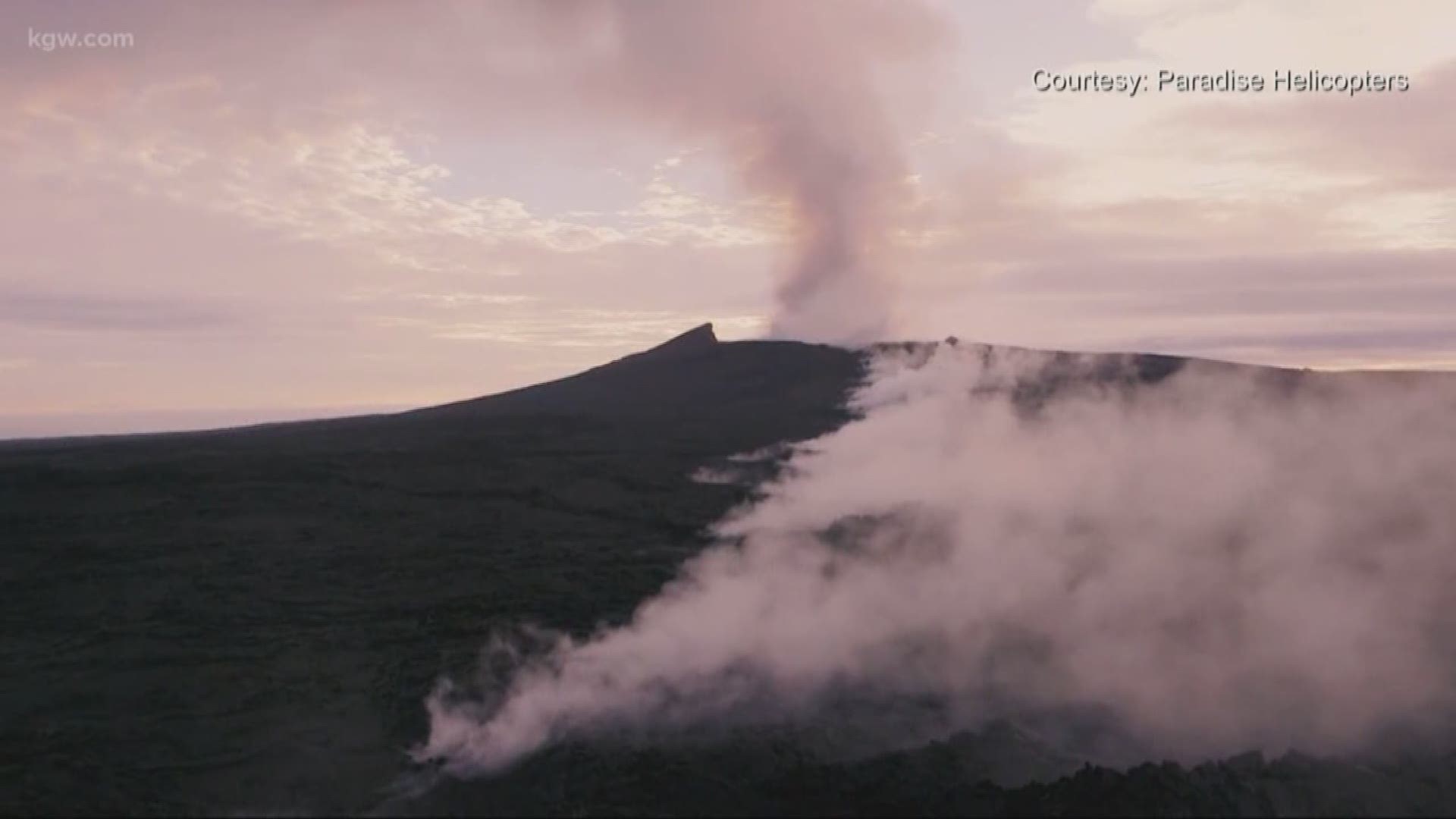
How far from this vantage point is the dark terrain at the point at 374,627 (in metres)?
17.3

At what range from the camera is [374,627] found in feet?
88.5

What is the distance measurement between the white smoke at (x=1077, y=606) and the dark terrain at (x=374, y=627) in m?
1.50

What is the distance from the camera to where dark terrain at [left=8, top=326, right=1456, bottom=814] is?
17266 millimetres

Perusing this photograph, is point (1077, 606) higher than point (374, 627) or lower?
higher

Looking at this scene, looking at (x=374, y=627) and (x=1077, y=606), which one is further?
(x=374, y=627)

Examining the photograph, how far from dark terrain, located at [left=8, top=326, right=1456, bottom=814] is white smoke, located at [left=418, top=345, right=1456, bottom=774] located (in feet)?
4.93

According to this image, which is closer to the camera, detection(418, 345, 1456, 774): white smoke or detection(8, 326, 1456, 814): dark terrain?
detection(8, 326, 1456, 814): dark terrain

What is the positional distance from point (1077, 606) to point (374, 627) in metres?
15.8

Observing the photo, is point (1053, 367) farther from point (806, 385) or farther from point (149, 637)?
point (149, 637)

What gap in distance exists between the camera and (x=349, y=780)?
18859 millimetres

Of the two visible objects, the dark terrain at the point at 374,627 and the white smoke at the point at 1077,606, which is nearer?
the dark terrain at the point at 374,627

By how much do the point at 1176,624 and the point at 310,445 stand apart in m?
39.8

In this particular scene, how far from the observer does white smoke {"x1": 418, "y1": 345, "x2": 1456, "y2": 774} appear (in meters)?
20.4

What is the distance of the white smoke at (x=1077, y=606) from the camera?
20.4m
